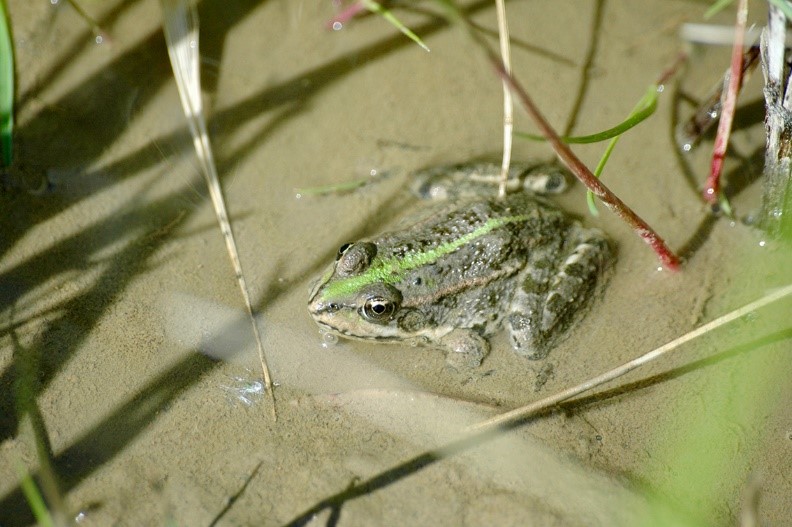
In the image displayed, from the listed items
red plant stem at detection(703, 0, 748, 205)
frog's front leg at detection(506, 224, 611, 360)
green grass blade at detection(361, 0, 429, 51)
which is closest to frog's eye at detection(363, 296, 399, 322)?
frog's front leg at detection(506, 224, 611, 360)

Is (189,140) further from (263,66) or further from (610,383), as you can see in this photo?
(610,383)

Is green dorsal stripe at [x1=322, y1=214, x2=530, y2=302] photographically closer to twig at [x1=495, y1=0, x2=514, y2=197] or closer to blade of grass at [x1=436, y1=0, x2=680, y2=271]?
twig at [x1=495, y1=0, x2=514, y2=197]

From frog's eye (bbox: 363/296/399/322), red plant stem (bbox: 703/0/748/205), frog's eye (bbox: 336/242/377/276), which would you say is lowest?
frog's eye (bbox: 363/296/399/322)

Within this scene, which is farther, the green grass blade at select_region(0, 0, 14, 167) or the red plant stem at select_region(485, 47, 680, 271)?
the green grass blade at select_region(0, 0, 14, 167)

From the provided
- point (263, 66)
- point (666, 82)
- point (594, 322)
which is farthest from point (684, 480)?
point (263, 66)

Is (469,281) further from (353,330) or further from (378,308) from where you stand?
(353,330)

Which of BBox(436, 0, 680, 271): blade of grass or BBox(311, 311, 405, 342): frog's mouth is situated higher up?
BBox(436, 0, 680, 271): blade of grass

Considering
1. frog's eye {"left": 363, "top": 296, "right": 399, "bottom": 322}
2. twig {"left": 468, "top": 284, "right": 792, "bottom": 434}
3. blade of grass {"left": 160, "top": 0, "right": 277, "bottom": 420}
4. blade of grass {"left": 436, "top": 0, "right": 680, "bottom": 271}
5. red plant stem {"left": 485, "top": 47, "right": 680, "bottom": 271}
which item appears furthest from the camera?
blade of grass {"left": 160, "top": 0, "right": 277, "bottom": 420}
